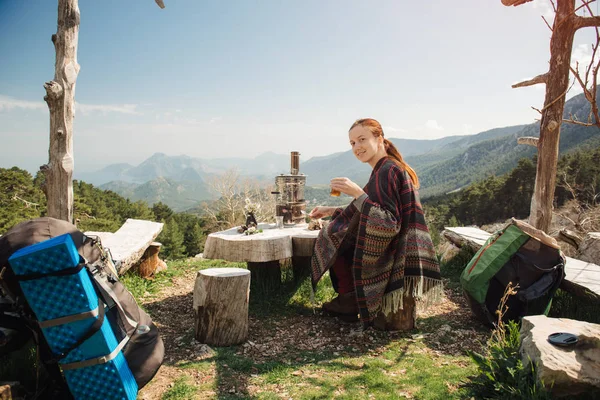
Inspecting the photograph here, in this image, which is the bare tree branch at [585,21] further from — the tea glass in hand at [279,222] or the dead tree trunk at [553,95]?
the tea glass in hand at [279,222]

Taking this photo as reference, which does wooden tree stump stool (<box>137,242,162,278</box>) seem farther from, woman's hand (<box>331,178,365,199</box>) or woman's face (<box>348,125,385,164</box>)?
woman's face (<box>348,125,385,164</box>)

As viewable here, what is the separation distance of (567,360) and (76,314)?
318cm

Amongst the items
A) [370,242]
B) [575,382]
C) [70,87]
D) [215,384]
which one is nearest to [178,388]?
[215,384]

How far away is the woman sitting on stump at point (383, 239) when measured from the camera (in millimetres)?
3861

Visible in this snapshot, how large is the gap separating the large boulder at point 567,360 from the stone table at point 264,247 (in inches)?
103

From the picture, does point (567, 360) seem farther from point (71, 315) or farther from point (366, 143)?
point (71, 315)

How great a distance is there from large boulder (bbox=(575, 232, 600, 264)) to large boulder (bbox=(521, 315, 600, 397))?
11.5 ft

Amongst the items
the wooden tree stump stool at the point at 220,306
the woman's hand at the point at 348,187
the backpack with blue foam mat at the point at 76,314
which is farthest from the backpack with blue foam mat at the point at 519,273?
the backpack with blue foam mat at the point at 76,314

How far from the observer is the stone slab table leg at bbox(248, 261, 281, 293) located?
512 cm

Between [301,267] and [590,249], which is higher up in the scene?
[590,249]

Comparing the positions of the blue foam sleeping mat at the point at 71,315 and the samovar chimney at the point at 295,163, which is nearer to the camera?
the blue foam sleeping mat at the point at 71,315

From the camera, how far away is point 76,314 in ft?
7.86

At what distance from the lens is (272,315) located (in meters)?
4.61

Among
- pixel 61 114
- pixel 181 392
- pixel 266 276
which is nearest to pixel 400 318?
pixel 266 276
